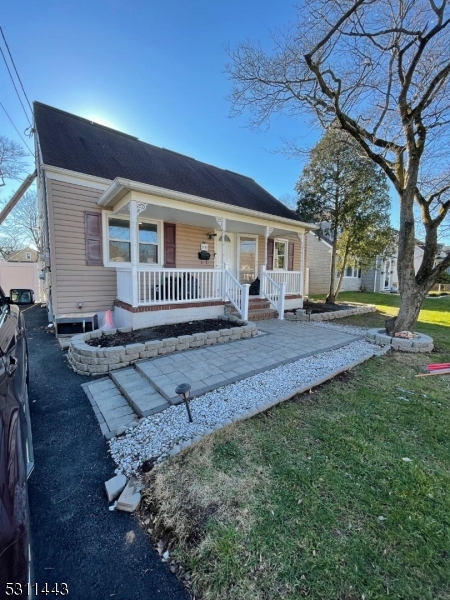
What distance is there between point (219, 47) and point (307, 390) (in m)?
7.56

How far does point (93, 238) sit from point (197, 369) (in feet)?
16.0

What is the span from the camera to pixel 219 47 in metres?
6.09

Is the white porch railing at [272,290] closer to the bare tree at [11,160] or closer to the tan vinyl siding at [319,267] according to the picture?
the tan vinyl siding at [319,267]

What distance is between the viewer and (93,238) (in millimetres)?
6852

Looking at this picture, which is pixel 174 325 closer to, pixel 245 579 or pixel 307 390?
pixel 307 390

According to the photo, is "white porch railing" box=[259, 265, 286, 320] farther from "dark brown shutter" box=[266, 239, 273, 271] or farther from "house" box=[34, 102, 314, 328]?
"dark brown shutter" box=[266, 239, 273, 271]

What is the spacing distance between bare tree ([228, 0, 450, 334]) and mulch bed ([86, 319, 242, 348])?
3885 millimetres

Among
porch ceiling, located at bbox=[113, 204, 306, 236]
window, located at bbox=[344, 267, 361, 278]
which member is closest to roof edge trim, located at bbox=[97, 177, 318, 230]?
porch ceiling, located at bbox=[113, 204, 306, 236]

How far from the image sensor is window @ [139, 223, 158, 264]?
7556 millimetres

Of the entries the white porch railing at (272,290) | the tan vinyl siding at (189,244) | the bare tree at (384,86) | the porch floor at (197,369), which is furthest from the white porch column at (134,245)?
Result: the white porch railing at (272,290)

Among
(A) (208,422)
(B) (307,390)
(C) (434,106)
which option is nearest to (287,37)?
(C) (434,106)

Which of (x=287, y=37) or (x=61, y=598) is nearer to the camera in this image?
(x=61, y=598)

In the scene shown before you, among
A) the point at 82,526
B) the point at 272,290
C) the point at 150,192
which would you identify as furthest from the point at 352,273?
the point at 82,526

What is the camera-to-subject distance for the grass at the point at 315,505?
1391mm
